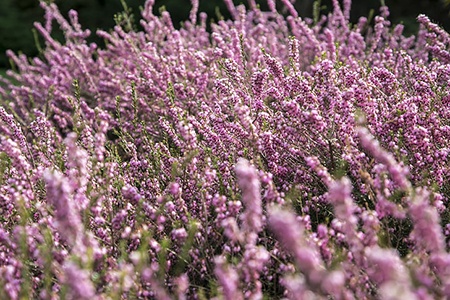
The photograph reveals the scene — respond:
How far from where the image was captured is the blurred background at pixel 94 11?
7.46 m

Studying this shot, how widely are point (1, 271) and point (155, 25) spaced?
381cm

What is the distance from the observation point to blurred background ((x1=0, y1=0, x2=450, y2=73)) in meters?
7.46

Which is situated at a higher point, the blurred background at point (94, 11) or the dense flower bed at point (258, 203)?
the blurred background at point (94, 11)

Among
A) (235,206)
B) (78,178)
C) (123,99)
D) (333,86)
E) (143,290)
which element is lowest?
(143,290)

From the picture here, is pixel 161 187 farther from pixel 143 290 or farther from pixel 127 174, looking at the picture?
pixel 143 290

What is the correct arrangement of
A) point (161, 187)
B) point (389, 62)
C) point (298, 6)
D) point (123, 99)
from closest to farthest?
point (161, 187) < point (389, 62) < point (123, 99) < point (298, 6)

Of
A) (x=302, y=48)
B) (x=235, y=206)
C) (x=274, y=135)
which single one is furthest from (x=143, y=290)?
(x=302, y=48)

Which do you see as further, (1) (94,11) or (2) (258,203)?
(1) (94,11)

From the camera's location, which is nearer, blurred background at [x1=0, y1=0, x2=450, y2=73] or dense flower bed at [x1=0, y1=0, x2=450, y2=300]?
dense flower bed at [x1=0, y1=0, x2=450, y2=300]

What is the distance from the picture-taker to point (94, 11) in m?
8.19

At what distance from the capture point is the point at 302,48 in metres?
5.30

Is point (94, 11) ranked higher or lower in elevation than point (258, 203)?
higher

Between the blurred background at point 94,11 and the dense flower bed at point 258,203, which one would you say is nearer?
the dense flower bed at point 258,203

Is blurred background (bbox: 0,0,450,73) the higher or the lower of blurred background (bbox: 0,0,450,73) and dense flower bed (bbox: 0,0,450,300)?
the higher
